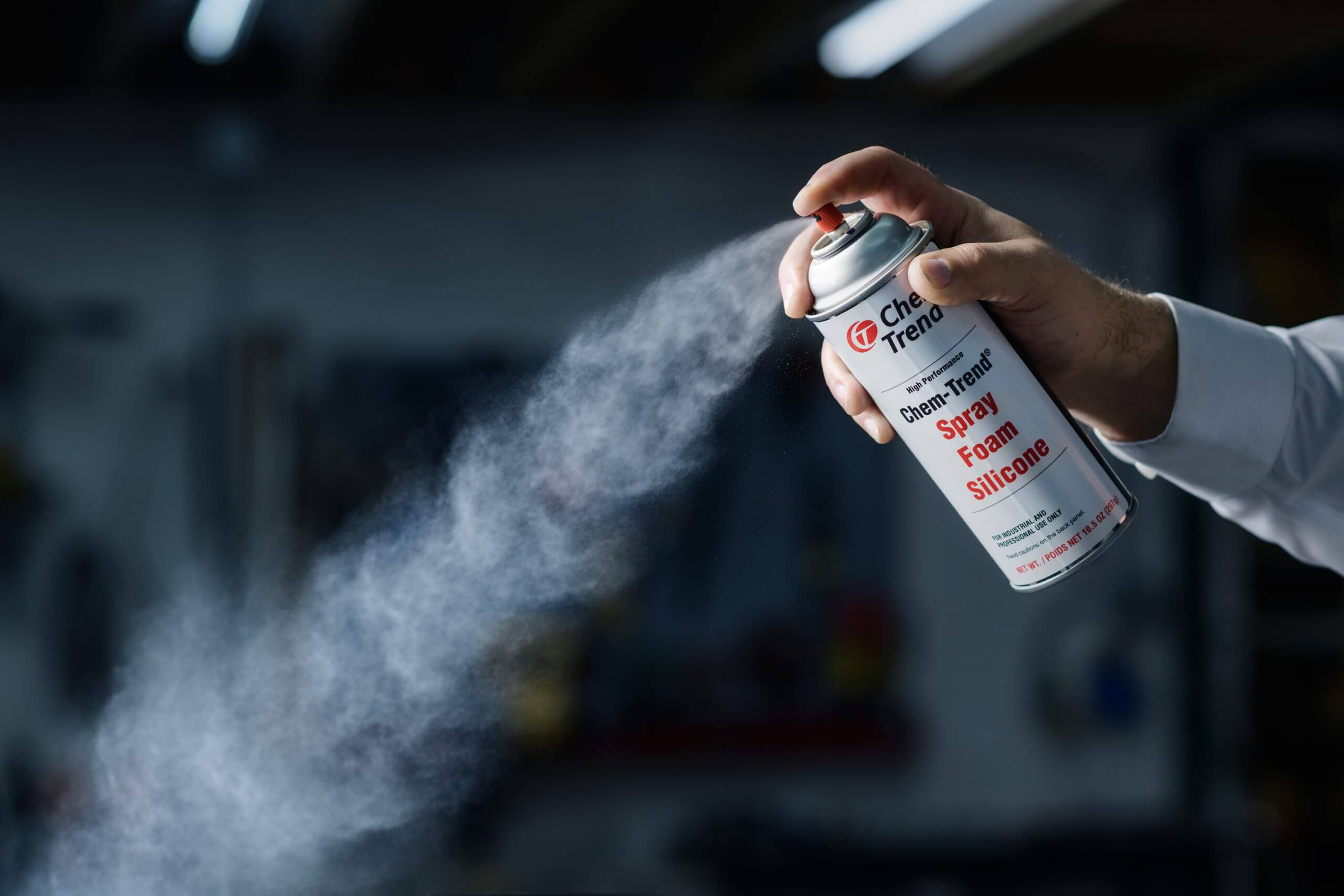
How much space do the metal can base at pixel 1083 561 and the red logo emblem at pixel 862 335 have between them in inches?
11.0

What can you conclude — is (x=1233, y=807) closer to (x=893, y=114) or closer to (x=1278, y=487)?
(x=893, y=114)

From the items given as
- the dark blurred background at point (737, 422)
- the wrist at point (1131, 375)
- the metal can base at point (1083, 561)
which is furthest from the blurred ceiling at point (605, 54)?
the metal can base at point (1083, 561)

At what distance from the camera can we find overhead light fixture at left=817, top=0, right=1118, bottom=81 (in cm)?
264

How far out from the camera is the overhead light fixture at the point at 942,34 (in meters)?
2.64

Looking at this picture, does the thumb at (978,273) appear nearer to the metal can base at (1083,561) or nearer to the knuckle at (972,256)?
the knuckle at (972,256)

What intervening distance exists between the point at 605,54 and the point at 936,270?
2.52 metres

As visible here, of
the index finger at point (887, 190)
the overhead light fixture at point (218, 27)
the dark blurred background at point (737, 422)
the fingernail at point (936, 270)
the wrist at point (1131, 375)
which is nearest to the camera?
the fingernail at point (936, 270)

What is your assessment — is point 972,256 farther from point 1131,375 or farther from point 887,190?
point 1131,375

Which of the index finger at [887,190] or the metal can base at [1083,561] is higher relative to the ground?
the index finger at [887,190]

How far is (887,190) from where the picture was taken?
3.74ft

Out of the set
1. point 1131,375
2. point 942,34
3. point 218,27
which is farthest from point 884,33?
point 1131,375

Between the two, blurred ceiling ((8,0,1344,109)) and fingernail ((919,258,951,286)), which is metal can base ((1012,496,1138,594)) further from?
blurred ceiling ((8,0,1344,109))

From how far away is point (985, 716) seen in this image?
3.68 metres

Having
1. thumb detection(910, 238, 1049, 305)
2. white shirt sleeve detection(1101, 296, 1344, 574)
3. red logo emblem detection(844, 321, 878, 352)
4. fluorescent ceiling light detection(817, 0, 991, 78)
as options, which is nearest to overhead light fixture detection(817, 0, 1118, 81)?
fluorescent ceiling light detection(817, 0, 991, 78)
